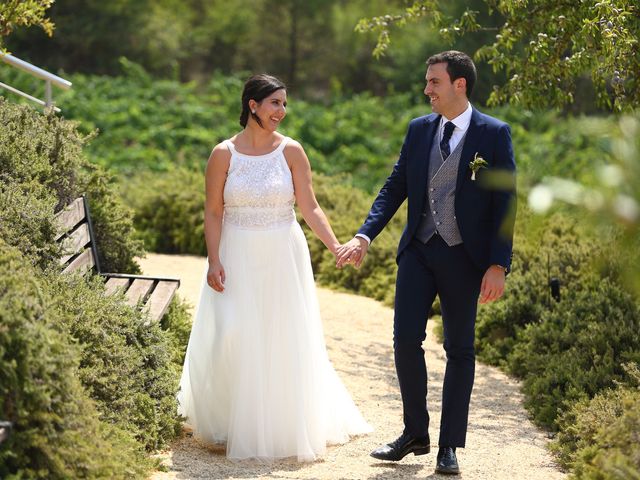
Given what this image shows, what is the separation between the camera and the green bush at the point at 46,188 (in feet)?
19.1

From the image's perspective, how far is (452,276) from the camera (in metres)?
5.21

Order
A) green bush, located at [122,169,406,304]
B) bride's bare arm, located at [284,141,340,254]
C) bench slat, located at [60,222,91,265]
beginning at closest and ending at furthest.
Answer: bride's bare arm, located at [284,141,340,254] < bench slat, located at [60,222,91,265] < green bush, located at [122,169,406,304]

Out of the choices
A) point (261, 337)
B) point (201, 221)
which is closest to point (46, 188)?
point (261, 337)

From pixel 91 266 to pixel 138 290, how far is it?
0.35m

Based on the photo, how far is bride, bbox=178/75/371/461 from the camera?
559 centimetres

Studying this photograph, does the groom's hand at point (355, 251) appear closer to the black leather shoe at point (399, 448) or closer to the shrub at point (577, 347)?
the black leather shoe at point (399, 448)

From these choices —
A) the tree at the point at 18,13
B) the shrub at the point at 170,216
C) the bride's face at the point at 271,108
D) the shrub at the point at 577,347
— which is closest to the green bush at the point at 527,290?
the shrub at the point at 577,347

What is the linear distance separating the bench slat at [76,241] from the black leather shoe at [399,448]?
2137 millimetres

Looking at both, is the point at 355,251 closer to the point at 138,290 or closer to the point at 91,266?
the point at 138,290

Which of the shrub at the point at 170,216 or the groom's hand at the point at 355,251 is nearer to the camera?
the groom's hand at the point at 355,251

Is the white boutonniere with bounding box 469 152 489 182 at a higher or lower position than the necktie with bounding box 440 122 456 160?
lower

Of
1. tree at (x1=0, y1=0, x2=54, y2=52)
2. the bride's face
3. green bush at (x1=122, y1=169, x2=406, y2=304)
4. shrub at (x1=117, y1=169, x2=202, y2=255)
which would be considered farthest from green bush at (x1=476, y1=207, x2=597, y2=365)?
shrub at (x1=117, y1=169, x2=202, y2=255)

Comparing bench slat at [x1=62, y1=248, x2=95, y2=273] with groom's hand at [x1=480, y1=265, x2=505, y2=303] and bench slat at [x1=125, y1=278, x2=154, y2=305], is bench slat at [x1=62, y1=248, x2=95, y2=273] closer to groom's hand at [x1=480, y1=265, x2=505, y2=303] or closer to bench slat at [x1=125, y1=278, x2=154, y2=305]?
bench slat at [x1=125, y1=278, x2=154, y2=305]

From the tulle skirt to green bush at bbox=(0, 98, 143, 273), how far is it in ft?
3.24
